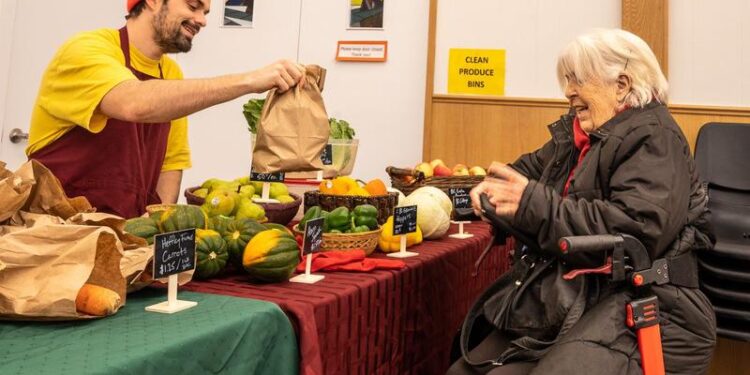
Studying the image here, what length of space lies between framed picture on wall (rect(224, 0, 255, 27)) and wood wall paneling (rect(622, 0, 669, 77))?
237 cm

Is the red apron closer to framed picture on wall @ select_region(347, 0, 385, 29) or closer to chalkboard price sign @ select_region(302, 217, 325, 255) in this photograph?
chalkboard price sign @ select_region(302, 217, 325, 255)

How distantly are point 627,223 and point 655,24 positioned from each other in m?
2.33

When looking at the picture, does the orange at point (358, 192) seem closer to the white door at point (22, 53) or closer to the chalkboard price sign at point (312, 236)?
the chalkboard price sign at point (312, 236)

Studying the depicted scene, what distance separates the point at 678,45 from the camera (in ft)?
10.6

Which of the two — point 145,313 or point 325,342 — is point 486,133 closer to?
point 325,342

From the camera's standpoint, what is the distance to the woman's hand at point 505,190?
138cm

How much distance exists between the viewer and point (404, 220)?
1.68 m

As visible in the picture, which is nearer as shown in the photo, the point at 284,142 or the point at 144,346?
the point at 144,346

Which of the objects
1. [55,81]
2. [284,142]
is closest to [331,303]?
[284,142]

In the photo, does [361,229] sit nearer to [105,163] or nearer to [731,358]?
[105,163]

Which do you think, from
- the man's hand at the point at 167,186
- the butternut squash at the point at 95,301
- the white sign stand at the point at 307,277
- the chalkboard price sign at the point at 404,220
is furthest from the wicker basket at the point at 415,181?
the butternut squash at the point at 95,301

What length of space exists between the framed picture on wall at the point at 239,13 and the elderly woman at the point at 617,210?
2.96 metres

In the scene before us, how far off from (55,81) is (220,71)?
2338mm

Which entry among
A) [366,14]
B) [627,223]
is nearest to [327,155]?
[627,223]
